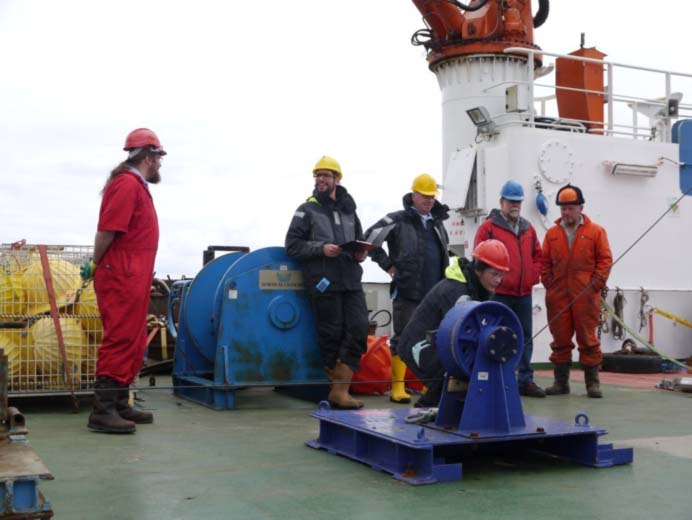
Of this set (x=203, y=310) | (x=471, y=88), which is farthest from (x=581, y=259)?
(x=471, y=88)

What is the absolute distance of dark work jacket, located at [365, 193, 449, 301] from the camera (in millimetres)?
6836

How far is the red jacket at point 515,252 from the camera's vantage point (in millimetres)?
7371

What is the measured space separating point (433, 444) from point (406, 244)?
310 cm

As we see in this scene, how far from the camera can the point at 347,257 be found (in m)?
6.68

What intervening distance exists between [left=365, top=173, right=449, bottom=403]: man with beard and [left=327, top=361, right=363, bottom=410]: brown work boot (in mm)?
487

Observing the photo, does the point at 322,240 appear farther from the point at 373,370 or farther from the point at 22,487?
the point at 22,487

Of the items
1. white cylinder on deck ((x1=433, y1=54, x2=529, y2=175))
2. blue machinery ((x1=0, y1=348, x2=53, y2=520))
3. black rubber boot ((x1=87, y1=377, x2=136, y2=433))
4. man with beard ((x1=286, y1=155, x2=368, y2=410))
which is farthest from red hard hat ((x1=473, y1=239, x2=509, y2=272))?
white cylinder on deck ((x1=433, y1=54, x2=529, y2=175))

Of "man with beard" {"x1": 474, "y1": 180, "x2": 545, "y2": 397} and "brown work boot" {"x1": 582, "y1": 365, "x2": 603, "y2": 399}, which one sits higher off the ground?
"man with beard" {"x1": 474, "y1": 180, "x2": 545, "y2": 397}

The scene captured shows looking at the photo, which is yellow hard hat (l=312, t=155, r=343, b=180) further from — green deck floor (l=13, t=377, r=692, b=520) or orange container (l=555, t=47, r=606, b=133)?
orange container (l=555, t=47, r=606, b=133)

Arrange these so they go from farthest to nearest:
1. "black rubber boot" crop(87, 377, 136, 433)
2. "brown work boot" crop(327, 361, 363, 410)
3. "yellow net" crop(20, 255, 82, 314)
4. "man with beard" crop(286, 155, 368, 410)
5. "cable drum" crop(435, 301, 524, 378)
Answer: "man with beard" crop(286, 155, 368, 410), "brown work boot" crop(327, 361, 363, 410), "yellow net" crop(20, 255, 82, 314), "black rubber boot" crop(87, 377, 136, 433), "cable drum" crop(435, 301, 524, 378)

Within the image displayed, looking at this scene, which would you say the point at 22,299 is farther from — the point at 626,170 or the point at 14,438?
the point at 626,170

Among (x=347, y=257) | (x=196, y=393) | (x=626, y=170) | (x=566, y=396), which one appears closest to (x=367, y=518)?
(x=347, y=257)

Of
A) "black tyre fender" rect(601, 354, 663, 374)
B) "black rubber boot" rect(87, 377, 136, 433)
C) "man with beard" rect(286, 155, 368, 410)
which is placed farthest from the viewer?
"black tyre fender" rect(601, 354, 663, 374)

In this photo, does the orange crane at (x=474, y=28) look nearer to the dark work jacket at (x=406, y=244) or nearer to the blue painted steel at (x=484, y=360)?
the dark work jacket at (x=406, y=244)
